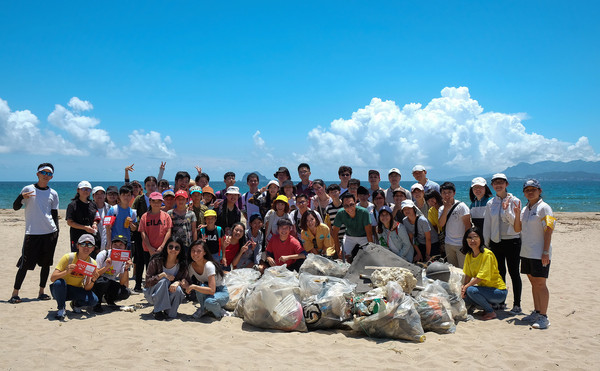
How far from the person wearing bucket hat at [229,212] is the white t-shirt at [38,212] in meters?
2.44

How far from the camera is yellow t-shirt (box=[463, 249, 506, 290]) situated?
5047mm

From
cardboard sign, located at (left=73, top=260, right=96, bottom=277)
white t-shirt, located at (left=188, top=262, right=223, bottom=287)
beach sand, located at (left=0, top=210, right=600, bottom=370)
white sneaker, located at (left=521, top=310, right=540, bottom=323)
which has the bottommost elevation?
beach sand, located at (left=0, top=210, right=600, bottom=370)

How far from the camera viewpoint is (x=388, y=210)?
598 centimetres

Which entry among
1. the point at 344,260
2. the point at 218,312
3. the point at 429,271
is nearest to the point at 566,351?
the point at 429,271

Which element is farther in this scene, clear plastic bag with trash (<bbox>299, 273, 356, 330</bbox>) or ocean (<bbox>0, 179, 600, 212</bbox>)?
ocean (<bbox>0, 179, 600, 212</bbox>)

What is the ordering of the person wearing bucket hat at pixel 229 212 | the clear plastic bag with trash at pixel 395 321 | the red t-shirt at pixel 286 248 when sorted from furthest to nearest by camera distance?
1. the person wearing bucket hat at pixel 229 212
2. the red t-shirt at pixel 286 248
3. the clear plastic bag with trash at pixel 395 321

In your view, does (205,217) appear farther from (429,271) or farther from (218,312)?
(429,271)

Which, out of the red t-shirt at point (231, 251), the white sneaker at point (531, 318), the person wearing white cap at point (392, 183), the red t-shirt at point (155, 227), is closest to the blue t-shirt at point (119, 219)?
the red t-shirt at point (155, 227)

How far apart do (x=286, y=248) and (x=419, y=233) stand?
2.02 metres

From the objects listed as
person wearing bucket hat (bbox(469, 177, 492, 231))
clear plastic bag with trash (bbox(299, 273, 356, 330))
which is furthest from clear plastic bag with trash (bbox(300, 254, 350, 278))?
person wearing bucket hat (bbox(469, 177, 492, 231))

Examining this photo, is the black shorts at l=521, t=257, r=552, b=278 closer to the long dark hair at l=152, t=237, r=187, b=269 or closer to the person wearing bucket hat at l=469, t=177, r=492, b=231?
the person wearing bucket hat at l=469, t=177, r=492, b=231

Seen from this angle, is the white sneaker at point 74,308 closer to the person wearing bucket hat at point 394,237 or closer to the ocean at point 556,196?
the person wearing bucket hat at point 394,237

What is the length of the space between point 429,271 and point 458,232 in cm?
74

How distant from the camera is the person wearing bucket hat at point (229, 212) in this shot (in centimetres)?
654
